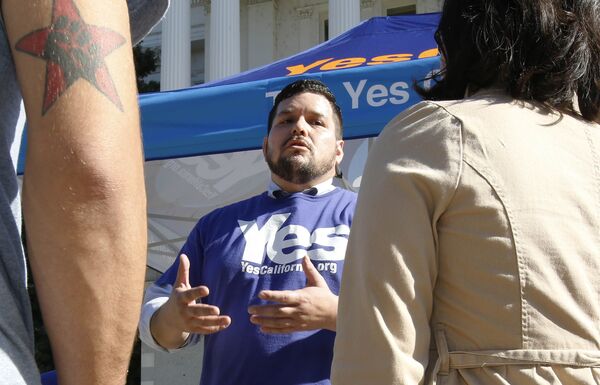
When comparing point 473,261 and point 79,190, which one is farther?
point 473,261

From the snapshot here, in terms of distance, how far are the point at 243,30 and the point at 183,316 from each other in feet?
87.3

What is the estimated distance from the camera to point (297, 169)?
9.28 ft

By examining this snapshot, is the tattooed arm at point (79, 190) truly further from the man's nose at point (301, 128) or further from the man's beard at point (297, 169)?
the man's nose at point (301, 128)

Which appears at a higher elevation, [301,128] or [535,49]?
[535,49]

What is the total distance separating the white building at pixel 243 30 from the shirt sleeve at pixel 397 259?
2288cm

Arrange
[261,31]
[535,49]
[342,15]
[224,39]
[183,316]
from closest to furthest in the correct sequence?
[535,49] → [183,316] → [342,15] → [224,39] → [261,31]

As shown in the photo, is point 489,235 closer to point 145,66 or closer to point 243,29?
point 145,66

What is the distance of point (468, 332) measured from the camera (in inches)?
53.7

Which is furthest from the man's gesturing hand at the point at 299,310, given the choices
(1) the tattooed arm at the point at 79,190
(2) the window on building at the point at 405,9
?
(2) the window on building at the point at 405,9

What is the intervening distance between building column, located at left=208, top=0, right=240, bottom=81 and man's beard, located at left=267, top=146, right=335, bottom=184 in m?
22.4

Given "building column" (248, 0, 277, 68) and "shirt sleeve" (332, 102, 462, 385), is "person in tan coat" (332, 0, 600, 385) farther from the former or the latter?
"building column" (248, 0, 277, 68)

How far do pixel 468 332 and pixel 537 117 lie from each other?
44 cm

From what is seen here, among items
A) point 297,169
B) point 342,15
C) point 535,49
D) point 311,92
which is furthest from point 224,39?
point 535,49

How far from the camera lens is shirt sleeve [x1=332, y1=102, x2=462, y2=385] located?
134cm
